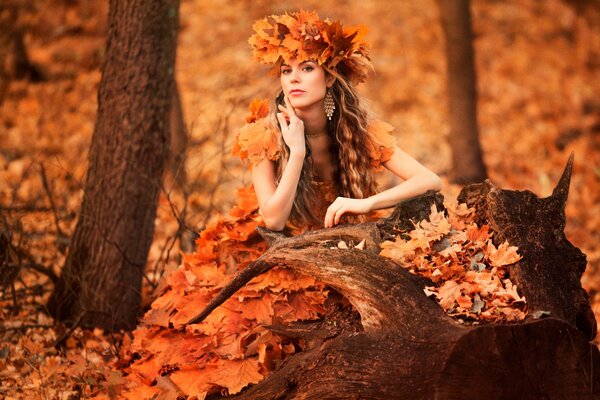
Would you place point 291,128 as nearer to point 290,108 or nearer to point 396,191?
point 290,108

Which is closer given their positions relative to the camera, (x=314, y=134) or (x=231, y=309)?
(x=231, y=309)

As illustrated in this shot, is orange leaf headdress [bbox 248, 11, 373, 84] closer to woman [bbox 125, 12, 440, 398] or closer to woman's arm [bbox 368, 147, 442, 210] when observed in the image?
woman [bbox 125, 12, 440, 398]

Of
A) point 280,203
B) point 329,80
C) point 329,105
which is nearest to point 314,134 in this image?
point 329,105

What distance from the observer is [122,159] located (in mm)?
4691

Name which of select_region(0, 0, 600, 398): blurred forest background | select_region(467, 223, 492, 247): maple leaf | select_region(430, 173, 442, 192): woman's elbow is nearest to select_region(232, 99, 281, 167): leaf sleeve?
select_region(430, 173, 442, 192): woman's elbow

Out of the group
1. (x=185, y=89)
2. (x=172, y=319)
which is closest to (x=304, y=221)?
(x=172, y=319)

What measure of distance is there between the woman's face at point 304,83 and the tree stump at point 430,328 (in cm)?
62

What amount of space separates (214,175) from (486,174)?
3.28 metres

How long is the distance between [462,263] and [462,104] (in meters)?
6.23

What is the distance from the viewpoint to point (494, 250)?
297 cm

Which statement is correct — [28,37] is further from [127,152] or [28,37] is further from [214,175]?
[127,152]

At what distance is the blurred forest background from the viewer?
8945 millimetres

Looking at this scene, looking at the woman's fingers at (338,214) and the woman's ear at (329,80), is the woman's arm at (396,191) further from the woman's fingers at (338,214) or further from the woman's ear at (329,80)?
the woman's ear at (329,80)

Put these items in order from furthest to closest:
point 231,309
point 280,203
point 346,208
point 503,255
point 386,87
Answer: point 386,87, point 231,309, point 280,203, point 346,208, point 503,255
